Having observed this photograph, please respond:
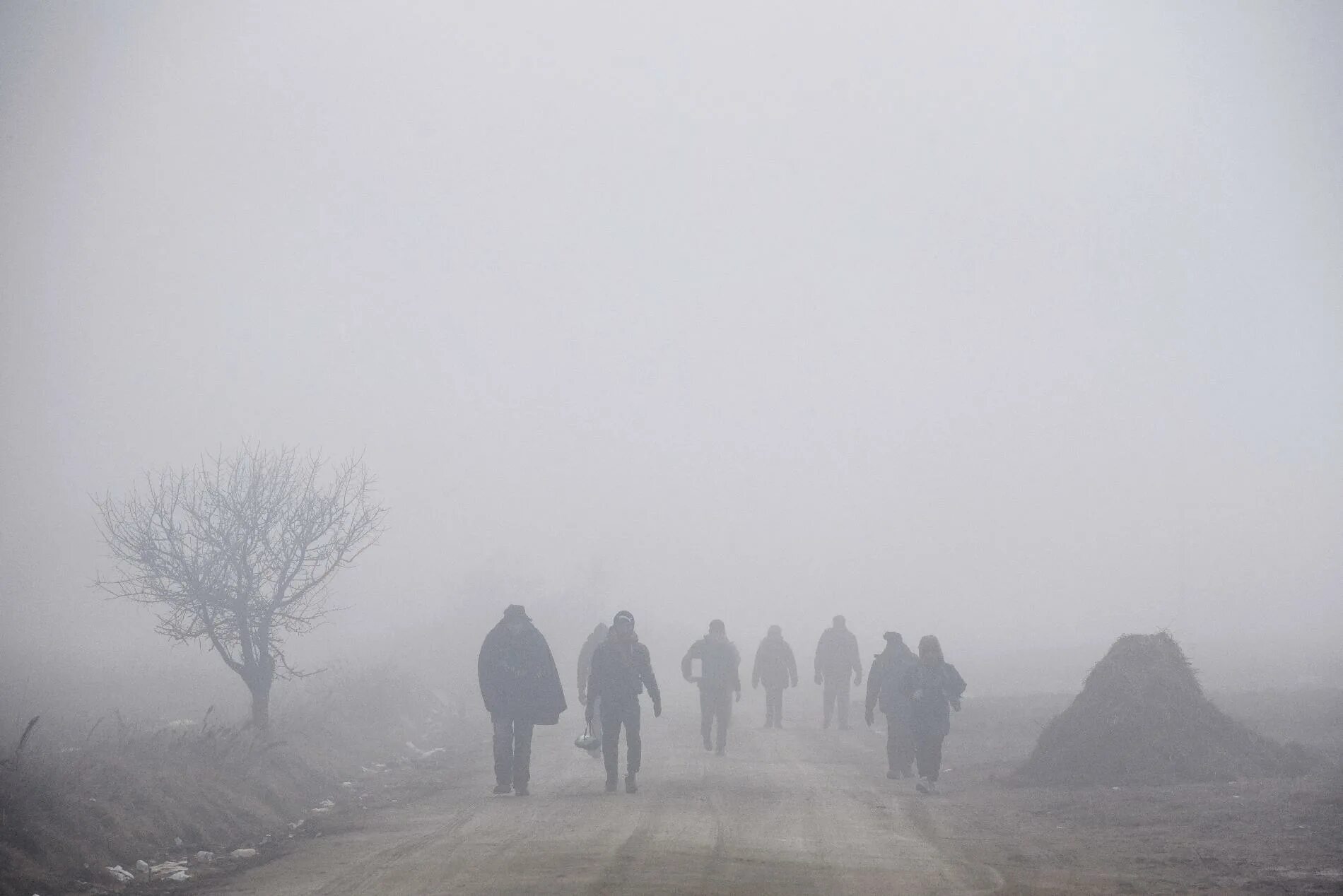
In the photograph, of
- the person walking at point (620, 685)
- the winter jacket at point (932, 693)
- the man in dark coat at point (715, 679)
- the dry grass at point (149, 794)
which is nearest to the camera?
the dry grass at point (149, 794)

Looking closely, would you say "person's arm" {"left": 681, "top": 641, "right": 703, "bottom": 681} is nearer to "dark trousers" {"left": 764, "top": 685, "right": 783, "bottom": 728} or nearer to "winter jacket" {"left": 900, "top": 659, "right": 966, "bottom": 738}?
"dark trousers" {"left": 764, "top": 685, "right": 783, "bottom": 728}

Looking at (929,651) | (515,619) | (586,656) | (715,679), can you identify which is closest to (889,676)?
(929,651)

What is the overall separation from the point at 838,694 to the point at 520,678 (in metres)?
13.0

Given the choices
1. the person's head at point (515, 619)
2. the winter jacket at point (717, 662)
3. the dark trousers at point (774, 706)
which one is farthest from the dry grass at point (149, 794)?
the dark trousers at point (774, 706)

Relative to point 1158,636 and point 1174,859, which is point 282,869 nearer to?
point 1174,859

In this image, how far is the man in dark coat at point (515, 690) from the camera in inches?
572

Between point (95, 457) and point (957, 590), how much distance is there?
137 metres

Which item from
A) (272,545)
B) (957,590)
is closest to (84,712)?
(272,545)

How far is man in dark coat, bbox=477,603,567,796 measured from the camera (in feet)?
47.7

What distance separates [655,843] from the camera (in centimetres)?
967

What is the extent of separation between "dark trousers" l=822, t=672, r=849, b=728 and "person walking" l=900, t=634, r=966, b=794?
9241 millimetres

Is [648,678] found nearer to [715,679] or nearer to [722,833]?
[722,833]

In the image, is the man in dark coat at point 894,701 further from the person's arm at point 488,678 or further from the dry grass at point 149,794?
the dry grass at point 149,794


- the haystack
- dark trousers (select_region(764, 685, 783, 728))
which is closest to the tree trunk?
dark trousers (select_region(764, 685, 783, 728))
